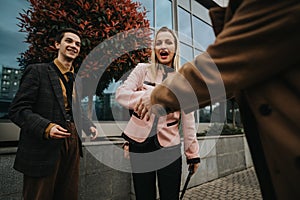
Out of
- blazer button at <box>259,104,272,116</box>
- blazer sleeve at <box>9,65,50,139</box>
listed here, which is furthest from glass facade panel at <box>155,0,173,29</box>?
blazer button at <box>259,104,272,116</box>

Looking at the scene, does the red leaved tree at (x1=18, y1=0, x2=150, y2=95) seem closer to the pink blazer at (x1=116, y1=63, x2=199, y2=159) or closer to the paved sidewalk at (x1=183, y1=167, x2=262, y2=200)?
the pink blazer at (x1=116, y1=63, x2=199, y2=159)

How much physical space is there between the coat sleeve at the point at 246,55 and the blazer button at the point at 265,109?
8 centimetres

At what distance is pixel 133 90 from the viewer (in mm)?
1566

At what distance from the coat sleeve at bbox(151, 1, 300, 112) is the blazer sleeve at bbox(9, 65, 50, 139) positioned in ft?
3.81

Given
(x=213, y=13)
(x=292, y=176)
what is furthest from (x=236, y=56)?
(x=292, y=176)

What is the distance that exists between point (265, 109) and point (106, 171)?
2721 millimetres

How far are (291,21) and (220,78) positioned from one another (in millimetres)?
259

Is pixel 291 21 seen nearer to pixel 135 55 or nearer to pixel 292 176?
pixel 292 176

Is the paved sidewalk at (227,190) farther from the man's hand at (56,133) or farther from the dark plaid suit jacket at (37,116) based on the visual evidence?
the man's hand at (56,133)

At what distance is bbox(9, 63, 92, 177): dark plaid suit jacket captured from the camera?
165 centimetres

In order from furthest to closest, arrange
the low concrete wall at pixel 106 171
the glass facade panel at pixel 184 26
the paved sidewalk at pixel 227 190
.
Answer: the glass facade panel at pixel 184 26
the paved sidewalk at pixel 227 190
the low concrete wall at pixel 106 171

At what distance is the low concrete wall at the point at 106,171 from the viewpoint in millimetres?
2311

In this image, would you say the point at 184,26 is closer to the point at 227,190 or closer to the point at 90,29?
the point at 227,190

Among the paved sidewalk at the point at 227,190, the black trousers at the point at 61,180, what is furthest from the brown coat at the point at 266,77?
the paved sidewalk at the point at 227,190
